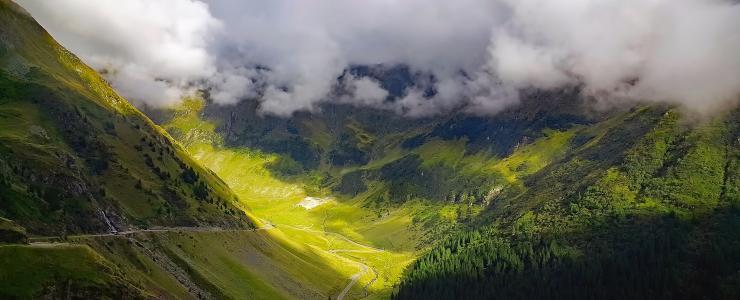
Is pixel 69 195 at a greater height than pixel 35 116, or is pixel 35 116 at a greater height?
pixel 35 116

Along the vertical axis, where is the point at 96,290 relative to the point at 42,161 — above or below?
below

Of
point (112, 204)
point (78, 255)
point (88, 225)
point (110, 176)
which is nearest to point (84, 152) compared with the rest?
point (110, 176)

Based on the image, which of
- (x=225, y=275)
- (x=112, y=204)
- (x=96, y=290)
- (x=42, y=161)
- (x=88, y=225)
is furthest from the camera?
(x=225, y=275)

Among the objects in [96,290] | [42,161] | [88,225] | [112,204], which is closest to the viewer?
[96,290]

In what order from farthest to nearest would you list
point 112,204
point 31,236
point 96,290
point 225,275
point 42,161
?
point 225,275
point 112,204
point 42,161
point 31,236
point 96,290

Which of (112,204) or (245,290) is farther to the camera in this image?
(245,290)

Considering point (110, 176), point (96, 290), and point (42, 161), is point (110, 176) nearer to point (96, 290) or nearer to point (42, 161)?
point (42, 161)

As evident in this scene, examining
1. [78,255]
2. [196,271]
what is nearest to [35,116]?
[196,271]

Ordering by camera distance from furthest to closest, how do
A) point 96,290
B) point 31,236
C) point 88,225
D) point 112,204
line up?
point 112,204 < point 88,225 < point 31,236 < point 96,290

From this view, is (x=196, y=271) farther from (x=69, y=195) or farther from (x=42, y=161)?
(x=42, y=161)

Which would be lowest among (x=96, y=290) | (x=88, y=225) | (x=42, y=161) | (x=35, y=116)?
(x=96, y=290)
